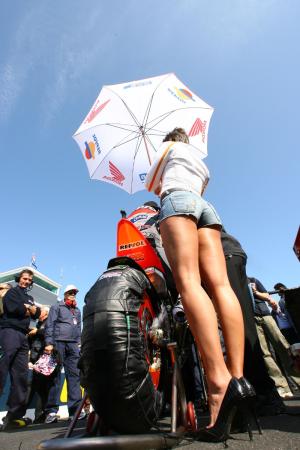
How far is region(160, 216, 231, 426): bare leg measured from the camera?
135cm

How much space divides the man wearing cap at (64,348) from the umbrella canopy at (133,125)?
256cm

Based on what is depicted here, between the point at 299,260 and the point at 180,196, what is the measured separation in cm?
151

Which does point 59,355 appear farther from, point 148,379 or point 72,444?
point 72,444

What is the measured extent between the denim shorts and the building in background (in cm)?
3829

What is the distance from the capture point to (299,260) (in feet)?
8.65

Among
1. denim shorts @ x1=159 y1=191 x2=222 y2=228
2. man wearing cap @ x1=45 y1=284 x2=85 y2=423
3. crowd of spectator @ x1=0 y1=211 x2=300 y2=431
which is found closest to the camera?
denim shorts @ x1=159 y1=191 x2=222 y2=228

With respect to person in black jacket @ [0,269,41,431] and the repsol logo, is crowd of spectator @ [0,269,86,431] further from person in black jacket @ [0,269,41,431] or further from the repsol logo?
the repsol logo

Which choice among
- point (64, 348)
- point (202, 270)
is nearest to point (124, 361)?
point (202, 270)

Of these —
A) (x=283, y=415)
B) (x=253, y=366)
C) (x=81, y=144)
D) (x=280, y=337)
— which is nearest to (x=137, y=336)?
(x=253, y=366)

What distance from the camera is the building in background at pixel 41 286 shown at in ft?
126

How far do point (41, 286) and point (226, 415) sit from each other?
43652 millimetres

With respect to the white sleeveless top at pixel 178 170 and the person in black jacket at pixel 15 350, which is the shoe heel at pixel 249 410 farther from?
the person in black jacket at pixel 15 350

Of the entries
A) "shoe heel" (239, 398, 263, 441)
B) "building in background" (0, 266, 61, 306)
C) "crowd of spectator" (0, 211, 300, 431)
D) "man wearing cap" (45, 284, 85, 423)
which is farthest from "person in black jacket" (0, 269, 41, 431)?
"building in background" (0, 266, 61, 306)

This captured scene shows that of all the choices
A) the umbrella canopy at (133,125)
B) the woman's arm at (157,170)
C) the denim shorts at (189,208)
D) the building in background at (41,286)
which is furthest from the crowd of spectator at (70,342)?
the building in background at (41,286)
